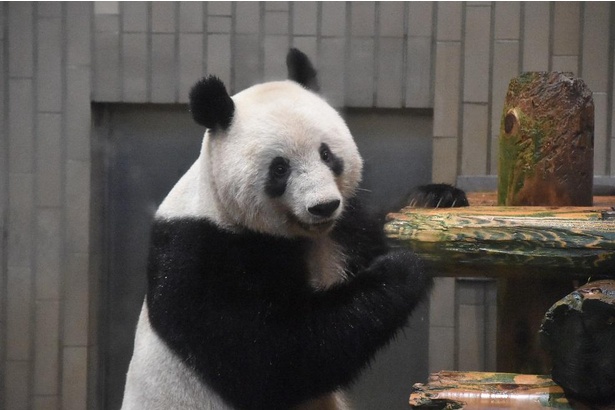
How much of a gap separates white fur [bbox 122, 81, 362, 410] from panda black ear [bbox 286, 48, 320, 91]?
92 millimetres

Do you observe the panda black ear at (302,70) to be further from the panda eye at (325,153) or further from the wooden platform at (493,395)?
the wooden platform at (493,395)

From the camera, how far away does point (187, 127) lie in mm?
4527

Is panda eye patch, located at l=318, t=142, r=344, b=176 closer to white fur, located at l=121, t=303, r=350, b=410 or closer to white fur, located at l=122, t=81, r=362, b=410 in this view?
white fur, located at l=122, t=81, r=362, b=410

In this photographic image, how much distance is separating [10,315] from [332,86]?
1991 millimetres

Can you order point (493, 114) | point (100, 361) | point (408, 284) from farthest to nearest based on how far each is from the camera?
point (100, 361) < point (493, 114) < point (408, 284)

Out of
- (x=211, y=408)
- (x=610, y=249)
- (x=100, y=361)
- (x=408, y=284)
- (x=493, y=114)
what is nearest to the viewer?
(x=610, y=249)

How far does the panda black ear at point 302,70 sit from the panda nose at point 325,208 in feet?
1.89

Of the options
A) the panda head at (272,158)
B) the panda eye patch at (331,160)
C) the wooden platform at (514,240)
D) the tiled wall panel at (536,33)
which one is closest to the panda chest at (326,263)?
the panda head at (272,158)

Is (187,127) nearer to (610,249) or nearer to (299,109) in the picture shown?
(299,109)

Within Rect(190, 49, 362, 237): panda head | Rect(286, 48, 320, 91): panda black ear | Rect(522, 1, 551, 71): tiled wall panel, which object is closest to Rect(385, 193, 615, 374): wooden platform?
Rect(190, 49, 362, 237): panda head

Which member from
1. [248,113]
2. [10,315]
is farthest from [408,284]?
[10,315]

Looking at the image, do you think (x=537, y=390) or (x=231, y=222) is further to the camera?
(x=231, y=222)

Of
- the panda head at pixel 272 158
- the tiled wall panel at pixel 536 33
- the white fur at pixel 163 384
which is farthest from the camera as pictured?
the tiled wall panel at pixel 536 33

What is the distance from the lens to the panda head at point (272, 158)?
8.00 ft
